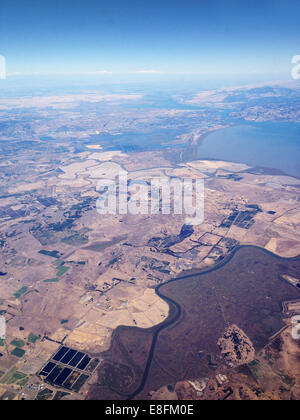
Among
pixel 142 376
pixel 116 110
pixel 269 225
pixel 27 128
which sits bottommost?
pixel 142 376

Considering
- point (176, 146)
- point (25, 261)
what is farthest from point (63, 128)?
point (25, 261)

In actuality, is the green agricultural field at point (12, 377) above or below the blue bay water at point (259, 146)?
below

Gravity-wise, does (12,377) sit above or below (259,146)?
below

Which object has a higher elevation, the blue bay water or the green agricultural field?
the blue bay water

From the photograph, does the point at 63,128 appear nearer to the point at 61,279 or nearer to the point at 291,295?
the point at 61,279

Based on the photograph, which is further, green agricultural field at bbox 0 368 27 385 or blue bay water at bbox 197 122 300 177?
blue bay water at bbox 197 122 300 177

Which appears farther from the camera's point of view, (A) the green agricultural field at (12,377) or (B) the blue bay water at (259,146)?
(B) the blue bay water at (259,146)

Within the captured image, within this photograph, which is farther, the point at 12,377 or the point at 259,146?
the point at 259,146

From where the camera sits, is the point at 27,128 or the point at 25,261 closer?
the point at 25,261
